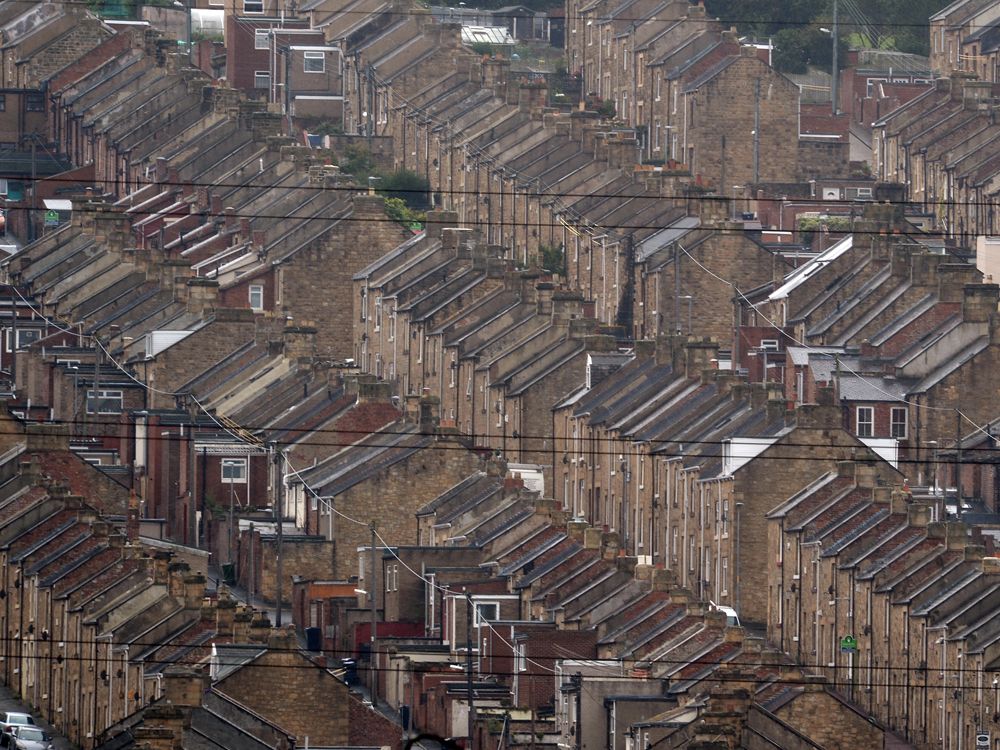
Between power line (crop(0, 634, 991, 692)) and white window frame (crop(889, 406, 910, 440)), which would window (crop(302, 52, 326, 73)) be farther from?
power line (crop(0, 634, 991, 692))

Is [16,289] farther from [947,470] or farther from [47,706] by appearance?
[47,706]

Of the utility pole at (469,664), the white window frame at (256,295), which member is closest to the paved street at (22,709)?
the utility pole at (469,664)

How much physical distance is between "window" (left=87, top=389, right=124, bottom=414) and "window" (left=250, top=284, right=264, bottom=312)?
15072mm

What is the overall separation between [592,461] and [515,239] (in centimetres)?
3502

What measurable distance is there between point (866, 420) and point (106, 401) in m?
24.4

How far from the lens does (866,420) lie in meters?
132

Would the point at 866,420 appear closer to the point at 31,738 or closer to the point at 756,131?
the point at 31,738

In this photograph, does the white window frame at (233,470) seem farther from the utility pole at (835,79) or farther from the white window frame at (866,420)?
the utility pole at (835,79)

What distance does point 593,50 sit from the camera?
193375 millimetres

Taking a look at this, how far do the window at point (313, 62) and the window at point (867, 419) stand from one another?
197ft

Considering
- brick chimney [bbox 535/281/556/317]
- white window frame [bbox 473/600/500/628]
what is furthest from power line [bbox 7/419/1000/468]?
white window frame [bbox 473/600/500/628]

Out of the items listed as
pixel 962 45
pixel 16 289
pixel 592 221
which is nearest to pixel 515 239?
pixel 592 221

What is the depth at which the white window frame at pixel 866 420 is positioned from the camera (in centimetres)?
13188

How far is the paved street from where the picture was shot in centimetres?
10444
